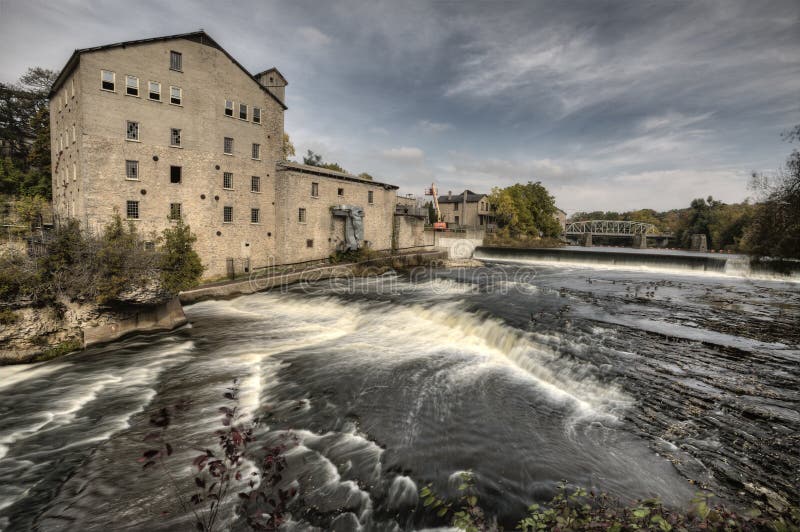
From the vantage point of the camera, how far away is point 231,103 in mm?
25234

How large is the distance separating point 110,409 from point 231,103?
78.0 ft

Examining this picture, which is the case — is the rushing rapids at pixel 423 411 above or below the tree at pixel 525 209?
below

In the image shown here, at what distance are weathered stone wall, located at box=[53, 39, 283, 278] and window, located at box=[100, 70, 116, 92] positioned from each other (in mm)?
194

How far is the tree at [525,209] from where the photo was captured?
2498 inches

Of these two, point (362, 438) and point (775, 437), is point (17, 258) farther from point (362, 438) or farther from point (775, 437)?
point (775, 437)

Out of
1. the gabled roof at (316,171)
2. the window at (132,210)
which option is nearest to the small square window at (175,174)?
the window at (132,210)

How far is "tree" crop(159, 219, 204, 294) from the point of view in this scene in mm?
13703

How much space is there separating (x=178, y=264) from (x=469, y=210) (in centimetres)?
6113

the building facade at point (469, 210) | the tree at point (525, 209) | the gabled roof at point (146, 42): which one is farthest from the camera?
the building facade at point (469, 210)

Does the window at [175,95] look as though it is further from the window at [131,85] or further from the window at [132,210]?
the window at [132,210]

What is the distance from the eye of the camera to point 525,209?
209 ft

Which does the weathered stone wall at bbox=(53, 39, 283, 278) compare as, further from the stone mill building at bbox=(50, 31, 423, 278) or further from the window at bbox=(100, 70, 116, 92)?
the window at bbox=(100, 70, 116, 92)

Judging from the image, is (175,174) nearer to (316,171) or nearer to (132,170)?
(132,170)

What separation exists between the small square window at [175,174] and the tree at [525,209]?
52199 mm
